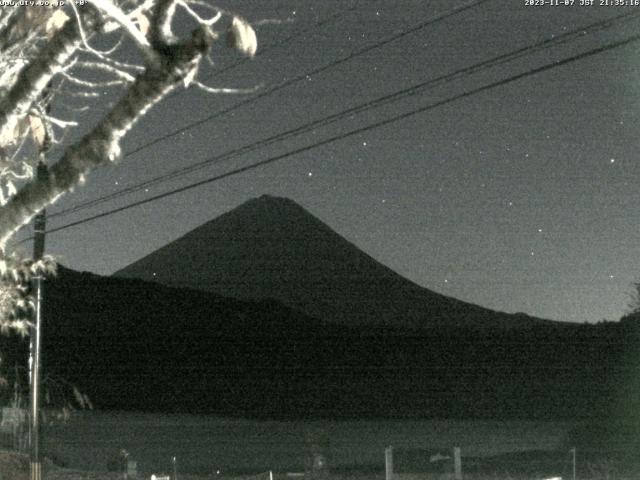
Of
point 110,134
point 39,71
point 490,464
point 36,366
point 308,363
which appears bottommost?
point 490,464

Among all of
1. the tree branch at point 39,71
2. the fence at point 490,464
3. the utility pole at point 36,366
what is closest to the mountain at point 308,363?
the fence at point 490,464

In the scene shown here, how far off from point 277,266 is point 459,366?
6594 cm

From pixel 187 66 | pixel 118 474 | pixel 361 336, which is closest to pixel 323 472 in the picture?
pixel 118 474

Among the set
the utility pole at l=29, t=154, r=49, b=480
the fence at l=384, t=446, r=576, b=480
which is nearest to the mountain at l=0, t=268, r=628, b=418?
the fence at l=384, t=446, r=576, b=480

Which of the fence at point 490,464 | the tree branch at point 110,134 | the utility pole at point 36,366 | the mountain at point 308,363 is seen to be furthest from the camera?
the mountain at point 308,363

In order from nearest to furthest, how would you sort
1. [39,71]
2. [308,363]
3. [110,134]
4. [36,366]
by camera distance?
[110,134], [39,71], [36,366], [308,363]

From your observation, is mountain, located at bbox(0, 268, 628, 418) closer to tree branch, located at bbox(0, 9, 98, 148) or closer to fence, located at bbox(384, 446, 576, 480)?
fence, located at bbox(384, 446, 576, 480)

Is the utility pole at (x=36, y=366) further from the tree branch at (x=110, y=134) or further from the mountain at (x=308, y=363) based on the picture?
the mountain at (x=308, y=363)

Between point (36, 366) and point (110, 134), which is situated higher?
point (110, 134)

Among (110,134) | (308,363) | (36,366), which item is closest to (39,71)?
(110,134)

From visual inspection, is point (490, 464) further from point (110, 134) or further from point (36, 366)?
point (110, 134)

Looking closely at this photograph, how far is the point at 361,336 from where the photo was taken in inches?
2862

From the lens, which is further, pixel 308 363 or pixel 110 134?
pixel 308 363

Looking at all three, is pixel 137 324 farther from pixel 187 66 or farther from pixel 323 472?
pixel 187 66
